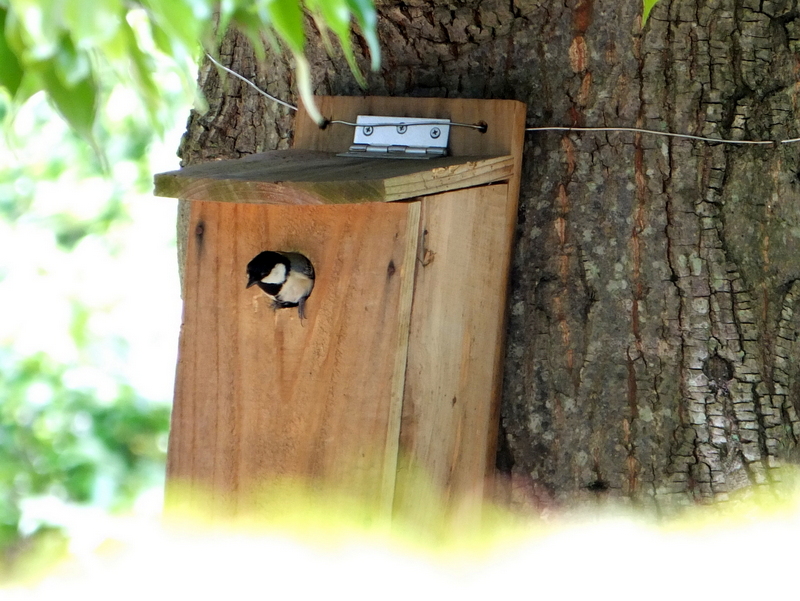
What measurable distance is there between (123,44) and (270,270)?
0.75 metres

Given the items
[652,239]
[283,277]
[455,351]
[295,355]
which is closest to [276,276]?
[283,277]

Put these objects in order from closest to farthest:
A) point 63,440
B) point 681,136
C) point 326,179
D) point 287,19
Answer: point 287,19 < point 326,179 < point 681,136 < point 63,440

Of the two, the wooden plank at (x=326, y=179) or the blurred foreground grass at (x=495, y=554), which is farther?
the blurred foreground grass at (x=495, y=554)

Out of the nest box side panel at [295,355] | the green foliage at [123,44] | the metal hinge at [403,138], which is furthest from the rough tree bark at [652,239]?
the green foliage at [123,44]

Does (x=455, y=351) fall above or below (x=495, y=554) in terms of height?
above

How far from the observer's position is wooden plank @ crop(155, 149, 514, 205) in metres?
1.46

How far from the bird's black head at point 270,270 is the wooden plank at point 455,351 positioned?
0.22m

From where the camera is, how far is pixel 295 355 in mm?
1625

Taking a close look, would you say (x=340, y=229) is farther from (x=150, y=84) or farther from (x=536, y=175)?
(x=150, y=84)

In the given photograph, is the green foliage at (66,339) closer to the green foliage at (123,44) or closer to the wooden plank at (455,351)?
the wooden plank at (455,351)

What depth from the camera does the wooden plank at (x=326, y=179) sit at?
1459 millimetres

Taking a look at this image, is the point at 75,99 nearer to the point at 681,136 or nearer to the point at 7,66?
→ the point at 7,66

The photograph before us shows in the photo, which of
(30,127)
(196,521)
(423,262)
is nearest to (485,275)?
(423,262)

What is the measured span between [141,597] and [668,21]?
1.54m
